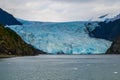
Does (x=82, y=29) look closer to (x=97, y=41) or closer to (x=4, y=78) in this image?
(x=97, y=41)

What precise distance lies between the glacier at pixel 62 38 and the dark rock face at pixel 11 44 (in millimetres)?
4267

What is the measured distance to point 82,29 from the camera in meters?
157

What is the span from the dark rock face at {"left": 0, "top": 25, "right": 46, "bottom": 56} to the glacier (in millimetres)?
4267

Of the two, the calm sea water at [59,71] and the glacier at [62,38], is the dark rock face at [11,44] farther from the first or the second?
the calm sea water at [59,71]

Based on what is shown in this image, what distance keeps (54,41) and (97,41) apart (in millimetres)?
16002

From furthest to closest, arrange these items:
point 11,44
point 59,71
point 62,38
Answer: point 11,44
point 62,38
point 59,71

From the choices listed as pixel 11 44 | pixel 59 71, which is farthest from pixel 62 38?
pixel 59 71

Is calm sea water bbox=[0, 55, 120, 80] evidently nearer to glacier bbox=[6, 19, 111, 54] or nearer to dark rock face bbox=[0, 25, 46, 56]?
glacier bbox=[6, 19, 111, 54]

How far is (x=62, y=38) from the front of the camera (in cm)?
15462

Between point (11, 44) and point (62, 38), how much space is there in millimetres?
19323

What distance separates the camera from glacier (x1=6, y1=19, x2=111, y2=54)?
15250 cm

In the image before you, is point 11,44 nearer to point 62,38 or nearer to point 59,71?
point 62,38

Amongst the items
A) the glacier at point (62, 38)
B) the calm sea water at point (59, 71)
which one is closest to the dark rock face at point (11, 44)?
the glacier at point (62, 38)

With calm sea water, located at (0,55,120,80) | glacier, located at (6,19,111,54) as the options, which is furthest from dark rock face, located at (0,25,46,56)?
calm sea water, located at (0,55,120,80)
